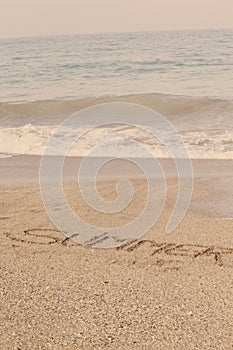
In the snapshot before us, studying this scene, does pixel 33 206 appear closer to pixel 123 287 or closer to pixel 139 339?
pixel 123 287

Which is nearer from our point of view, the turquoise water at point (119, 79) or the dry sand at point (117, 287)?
the dry sand at point (117, 287)

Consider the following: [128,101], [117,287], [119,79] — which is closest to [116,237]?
[117,287]

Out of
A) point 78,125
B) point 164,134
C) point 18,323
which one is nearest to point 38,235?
point 18,323

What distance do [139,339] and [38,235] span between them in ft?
6.48

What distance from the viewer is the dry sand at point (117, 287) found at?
9.23ft

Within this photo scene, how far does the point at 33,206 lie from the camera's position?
5398 mm

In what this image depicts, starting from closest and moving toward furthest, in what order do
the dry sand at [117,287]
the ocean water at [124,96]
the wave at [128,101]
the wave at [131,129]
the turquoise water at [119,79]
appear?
the dry sand at [117,287] < the wave at [131,129] < the ocean water at [124,96] < the wave at [128,101] < the turquoise water at [119,79]

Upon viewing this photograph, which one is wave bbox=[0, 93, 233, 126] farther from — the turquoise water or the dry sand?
the dry sand

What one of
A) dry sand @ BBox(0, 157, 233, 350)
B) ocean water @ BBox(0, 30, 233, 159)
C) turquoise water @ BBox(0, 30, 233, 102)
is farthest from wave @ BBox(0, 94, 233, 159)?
dry sand @ BBox(0, 157, 233, 350)

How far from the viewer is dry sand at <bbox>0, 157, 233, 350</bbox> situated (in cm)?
281

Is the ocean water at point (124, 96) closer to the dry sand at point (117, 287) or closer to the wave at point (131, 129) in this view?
the wave at point (131, 129)

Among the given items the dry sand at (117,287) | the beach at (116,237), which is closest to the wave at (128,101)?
the beach at (116,237)

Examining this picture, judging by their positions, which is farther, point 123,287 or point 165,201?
point 165,201

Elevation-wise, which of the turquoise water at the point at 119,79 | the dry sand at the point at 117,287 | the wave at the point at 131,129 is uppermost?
the turquoise water at the point at 119,79
